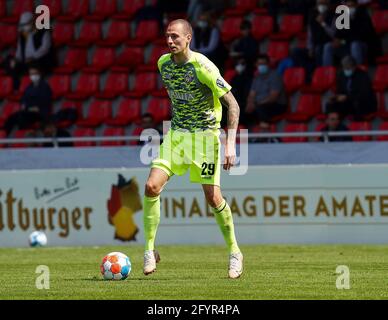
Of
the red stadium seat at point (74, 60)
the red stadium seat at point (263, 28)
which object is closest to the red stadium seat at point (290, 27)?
the red stadium seat at point (263, 28)

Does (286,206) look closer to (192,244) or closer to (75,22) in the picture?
(192,244)

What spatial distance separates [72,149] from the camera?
60.5 feet

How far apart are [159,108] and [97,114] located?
4.94ft

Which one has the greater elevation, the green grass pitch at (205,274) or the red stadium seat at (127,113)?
the red stadium seat at (127,113)

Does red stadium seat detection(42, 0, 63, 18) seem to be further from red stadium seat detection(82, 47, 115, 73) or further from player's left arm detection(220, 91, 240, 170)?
player's left arm detection(220, 91, 240, 170)

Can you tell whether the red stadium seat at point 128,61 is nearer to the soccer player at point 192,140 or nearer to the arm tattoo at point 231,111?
the soccer player at point 192,140

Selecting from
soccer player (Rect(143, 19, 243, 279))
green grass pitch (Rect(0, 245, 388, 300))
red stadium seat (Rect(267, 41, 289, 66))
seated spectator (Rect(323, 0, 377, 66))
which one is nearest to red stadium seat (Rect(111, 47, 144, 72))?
red stadium seat (Rect(267, 41, 289, 66))

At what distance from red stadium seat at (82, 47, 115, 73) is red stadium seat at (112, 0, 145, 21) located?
81 centimetres

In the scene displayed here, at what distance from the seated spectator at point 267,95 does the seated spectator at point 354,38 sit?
120cm

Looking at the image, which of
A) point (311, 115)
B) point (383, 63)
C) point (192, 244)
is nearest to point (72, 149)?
point (192, 244)

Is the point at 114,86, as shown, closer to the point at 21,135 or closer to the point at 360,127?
the point at 21,135

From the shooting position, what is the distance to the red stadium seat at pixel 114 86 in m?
23.2

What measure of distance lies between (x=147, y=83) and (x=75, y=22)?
2.96m

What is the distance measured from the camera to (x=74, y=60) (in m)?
24.2
